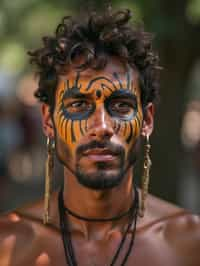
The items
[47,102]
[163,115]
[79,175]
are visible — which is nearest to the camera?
[79,175]

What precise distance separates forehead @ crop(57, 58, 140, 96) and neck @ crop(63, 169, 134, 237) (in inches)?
20.3

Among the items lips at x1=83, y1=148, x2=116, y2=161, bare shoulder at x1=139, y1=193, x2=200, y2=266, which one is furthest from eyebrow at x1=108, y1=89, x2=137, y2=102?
bare shoulder at x1=139, y1=193, x2=200, y2=266

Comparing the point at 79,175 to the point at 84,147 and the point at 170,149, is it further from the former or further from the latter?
the point at 170,149

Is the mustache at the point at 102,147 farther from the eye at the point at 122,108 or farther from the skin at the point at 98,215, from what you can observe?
the eye at the point at 122,108

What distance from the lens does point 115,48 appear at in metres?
5.74

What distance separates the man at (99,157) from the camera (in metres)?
5.63

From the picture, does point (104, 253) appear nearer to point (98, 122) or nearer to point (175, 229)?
point (175, 229)

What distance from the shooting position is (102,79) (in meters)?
5.67

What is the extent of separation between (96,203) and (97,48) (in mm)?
934

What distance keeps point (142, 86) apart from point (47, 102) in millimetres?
615

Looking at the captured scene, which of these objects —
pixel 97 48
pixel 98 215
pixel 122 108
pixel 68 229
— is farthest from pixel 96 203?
pixel 97 48

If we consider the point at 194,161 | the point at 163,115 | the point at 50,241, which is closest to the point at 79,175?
the point at 50,241

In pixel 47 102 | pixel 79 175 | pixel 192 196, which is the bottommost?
pixel 192 196

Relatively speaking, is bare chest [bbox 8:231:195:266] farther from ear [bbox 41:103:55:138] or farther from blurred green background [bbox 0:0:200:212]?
blurred green background [bbox 0:0:200:212]
